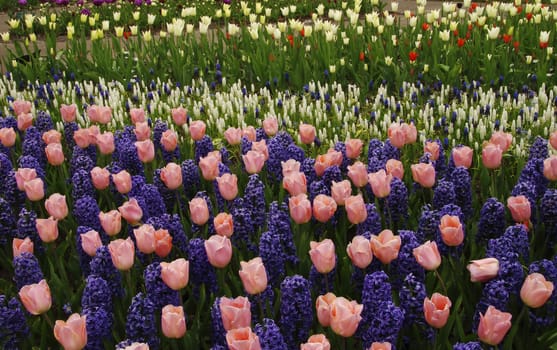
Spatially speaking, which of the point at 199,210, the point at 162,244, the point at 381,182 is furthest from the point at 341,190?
the point at 162,244

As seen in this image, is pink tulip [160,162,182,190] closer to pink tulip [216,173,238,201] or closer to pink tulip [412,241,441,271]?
pink tulip [216,173,238,201]

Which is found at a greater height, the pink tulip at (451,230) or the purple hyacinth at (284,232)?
the pink tulip at (451,230)

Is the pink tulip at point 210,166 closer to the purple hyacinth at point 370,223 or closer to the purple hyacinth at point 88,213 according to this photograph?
the purple hyacinth at point 88,213

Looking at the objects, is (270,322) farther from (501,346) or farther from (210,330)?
(501,346)

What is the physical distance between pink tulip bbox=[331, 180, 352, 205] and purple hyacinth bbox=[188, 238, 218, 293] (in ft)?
2.23

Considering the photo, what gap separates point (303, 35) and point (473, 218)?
434 centimetres

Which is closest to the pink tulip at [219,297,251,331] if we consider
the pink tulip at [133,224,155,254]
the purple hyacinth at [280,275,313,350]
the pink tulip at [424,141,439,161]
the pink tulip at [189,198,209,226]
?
the purple hyacinth at [280,275,313,350]

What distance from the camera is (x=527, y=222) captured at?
2910 mm

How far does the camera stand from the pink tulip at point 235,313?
2023 millimetres

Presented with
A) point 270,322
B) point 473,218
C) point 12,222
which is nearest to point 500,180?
point 473,218

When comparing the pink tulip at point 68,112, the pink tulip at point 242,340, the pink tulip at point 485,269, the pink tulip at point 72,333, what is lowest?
the pink tulip at point 68,112

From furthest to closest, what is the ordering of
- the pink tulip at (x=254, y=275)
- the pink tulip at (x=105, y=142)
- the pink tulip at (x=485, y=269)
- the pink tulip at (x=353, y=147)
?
1. the pink tulip at (x=105, y=142)
2. the pink tulip at (x=353, y=147)
3. the pink tulip at (x=485, y=269)
4. the pink tulip at (x=254, y=275)

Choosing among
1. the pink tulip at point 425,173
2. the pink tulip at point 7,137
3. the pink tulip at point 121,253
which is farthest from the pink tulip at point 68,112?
the pink tulip at point 425,173

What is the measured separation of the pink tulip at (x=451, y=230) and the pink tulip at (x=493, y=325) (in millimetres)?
533
